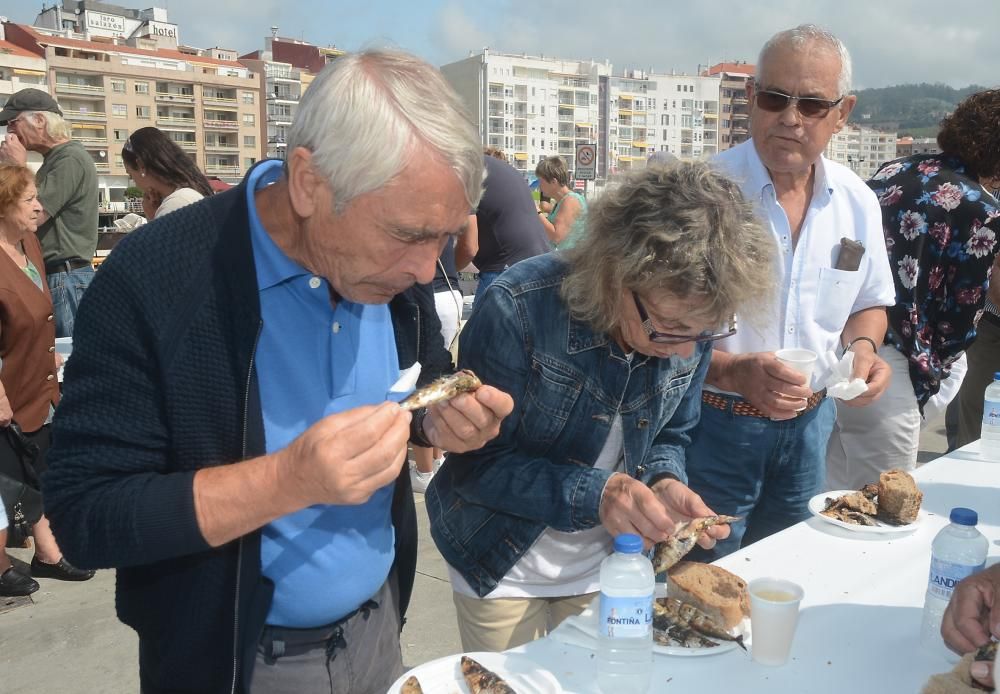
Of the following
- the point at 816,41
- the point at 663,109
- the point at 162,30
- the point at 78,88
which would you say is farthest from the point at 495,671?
the point at 663,109

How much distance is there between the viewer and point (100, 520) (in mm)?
1262

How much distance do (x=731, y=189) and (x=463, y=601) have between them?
49.8 inches

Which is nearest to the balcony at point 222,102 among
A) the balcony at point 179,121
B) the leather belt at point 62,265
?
the balcony at point 179,121

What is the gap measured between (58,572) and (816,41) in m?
4.34

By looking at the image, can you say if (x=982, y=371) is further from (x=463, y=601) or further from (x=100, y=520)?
(x=100, y=520)

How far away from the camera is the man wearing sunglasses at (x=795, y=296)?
2.53 meters

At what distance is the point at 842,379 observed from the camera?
2455 mm

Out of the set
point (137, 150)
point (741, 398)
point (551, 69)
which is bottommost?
point (741, 398)

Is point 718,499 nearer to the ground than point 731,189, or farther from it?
nearer to the ground

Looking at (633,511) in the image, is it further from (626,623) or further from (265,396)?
(265,396)

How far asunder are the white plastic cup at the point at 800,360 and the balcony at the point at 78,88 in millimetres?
72684

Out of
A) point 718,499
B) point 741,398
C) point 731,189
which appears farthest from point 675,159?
point 718,499

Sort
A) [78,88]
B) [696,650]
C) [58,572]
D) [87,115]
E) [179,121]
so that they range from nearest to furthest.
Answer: [696,650]
[58,572]
[78,88]
[87,115]
[179,121]

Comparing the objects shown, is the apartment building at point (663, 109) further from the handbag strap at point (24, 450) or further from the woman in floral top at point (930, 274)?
the handbag strap at point (24, 450)
